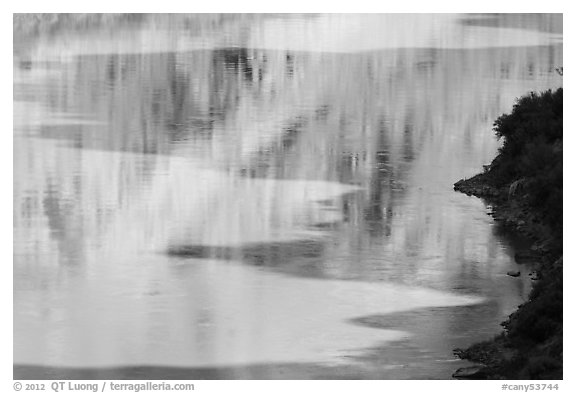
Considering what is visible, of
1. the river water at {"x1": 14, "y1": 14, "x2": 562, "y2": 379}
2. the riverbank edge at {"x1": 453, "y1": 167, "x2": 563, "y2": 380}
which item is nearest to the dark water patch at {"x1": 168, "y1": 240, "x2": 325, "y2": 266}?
the river water at {"x1": 14, "y1": 14, "x2": 562, "y2": 379}

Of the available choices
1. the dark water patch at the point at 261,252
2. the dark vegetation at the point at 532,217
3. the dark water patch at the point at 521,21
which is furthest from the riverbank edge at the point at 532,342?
the dark water patch at the point at 521,21

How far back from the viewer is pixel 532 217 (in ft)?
145

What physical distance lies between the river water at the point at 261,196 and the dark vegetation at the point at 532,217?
845 mm

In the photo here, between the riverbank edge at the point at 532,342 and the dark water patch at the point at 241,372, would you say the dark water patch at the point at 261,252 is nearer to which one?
the riverbank edge at the point at 532,342

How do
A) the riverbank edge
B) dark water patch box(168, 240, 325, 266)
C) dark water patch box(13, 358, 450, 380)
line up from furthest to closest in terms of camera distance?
dark water patch box(168, 240, 325, 266) < dark water patch box(13, 358, 450, 380) < the riverbank edge

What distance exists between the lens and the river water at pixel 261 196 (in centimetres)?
3384

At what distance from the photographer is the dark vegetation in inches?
1200

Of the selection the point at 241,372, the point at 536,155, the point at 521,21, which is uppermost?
the point at 521,21

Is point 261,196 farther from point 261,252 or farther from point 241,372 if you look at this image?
point 241,372

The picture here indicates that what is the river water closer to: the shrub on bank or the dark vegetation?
the dark vegetation

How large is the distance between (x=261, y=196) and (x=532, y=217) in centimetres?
991

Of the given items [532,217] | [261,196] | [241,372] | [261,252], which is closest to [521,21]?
[261,196]

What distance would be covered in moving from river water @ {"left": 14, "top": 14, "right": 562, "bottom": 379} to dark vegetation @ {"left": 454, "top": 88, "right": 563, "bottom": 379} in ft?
2.77
